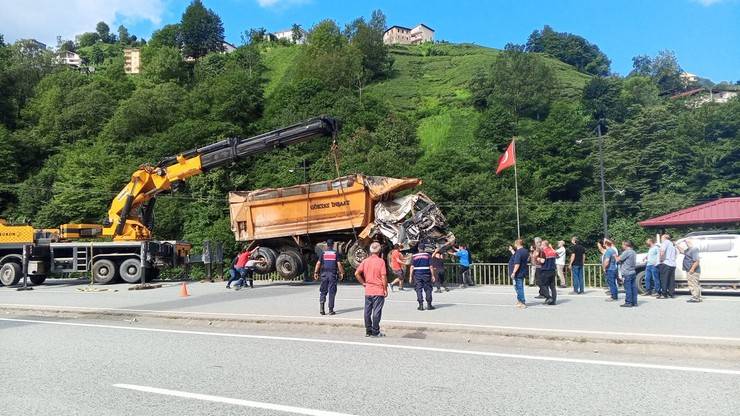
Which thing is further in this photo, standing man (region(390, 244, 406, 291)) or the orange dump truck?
the orange dump truck

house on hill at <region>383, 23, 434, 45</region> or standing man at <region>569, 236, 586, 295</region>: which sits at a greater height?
house on hill at <region>383, 23, 434, 45</region>

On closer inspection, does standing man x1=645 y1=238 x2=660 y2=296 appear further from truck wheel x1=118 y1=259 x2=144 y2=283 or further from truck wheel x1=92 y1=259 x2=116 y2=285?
truck wheel x1=92 y1=259 x2=116 y2=285

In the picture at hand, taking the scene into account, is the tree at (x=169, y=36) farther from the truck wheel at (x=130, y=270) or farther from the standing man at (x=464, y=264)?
the standing man at (x=464, y=264)

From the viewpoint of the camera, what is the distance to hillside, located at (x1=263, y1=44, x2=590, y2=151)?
238ft

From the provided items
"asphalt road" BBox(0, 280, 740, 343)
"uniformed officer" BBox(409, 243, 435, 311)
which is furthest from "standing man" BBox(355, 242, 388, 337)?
"uniformed officer" BBox(409, 243, 435, 311)

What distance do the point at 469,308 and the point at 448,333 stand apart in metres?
3.87

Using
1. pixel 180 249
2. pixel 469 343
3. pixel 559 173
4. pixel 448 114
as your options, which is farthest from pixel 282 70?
pixel 469 343

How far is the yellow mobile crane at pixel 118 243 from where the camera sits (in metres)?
23.7

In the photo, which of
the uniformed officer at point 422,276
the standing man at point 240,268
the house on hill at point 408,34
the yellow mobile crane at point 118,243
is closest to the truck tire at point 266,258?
the standing man at point 240,268

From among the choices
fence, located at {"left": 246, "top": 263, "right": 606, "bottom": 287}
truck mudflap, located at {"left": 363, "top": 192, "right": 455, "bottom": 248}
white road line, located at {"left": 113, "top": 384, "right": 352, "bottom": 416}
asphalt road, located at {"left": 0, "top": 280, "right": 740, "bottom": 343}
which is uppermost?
truck mudflap, located at {"left": 363, "top": 192, "right": 455, "bottom": 248}

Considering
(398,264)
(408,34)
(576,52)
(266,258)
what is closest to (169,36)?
(408,34)

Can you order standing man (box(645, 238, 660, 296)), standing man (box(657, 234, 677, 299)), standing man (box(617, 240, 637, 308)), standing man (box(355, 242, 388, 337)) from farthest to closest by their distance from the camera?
standing man (box(645, 238, 660, 296)), standing man (box(657, 234, 677, 299)), standing man (box(617, 240, 637, 308)), standing man (box(355, 242, 388, 337))

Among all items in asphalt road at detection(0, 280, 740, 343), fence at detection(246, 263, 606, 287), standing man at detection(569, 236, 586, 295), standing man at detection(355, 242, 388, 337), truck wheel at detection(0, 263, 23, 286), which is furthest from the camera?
truck wheel at detection(0, 263, 23, 286)

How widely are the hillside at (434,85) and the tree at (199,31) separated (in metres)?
18.9
